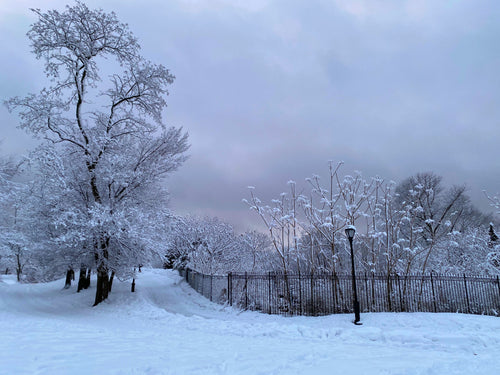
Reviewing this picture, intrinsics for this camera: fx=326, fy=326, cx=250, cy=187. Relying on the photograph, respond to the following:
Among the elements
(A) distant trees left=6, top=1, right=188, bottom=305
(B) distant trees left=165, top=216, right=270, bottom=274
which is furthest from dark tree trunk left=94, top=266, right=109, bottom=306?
(B) distant trees left=165, top=216, right=270, bottom=274

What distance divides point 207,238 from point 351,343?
29.8m

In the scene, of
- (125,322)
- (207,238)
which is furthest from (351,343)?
(207,238)

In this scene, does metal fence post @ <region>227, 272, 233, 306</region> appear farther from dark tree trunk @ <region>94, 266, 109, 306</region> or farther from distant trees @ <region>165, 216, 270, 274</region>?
distant trees @ <region>165, 216, 270, 274</region>

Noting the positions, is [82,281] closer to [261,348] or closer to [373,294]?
[373,294]

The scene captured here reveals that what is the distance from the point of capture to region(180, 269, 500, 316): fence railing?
1493 centimetres

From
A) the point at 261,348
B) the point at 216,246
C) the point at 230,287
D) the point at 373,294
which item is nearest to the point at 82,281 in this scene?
the point at 230,287

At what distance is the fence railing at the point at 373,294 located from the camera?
14930 mm

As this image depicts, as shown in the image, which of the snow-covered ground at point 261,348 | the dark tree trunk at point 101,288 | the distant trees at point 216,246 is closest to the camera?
the snow-covered ground at point 261,348

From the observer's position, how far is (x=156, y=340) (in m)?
8.55

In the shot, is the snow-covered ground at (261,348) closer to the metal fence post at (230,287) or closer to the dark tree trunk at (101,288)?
the dark tree trunk at (101,288)

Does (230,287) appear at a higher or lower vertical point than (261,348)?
higher

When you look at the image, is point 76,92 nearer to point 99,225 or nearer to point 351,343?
point 99,225

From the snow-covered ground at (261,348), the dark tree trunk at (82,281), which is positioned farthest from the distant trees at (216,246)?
the snow-covered ground at (261,348)

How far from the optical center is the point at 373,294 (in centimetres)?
1541
